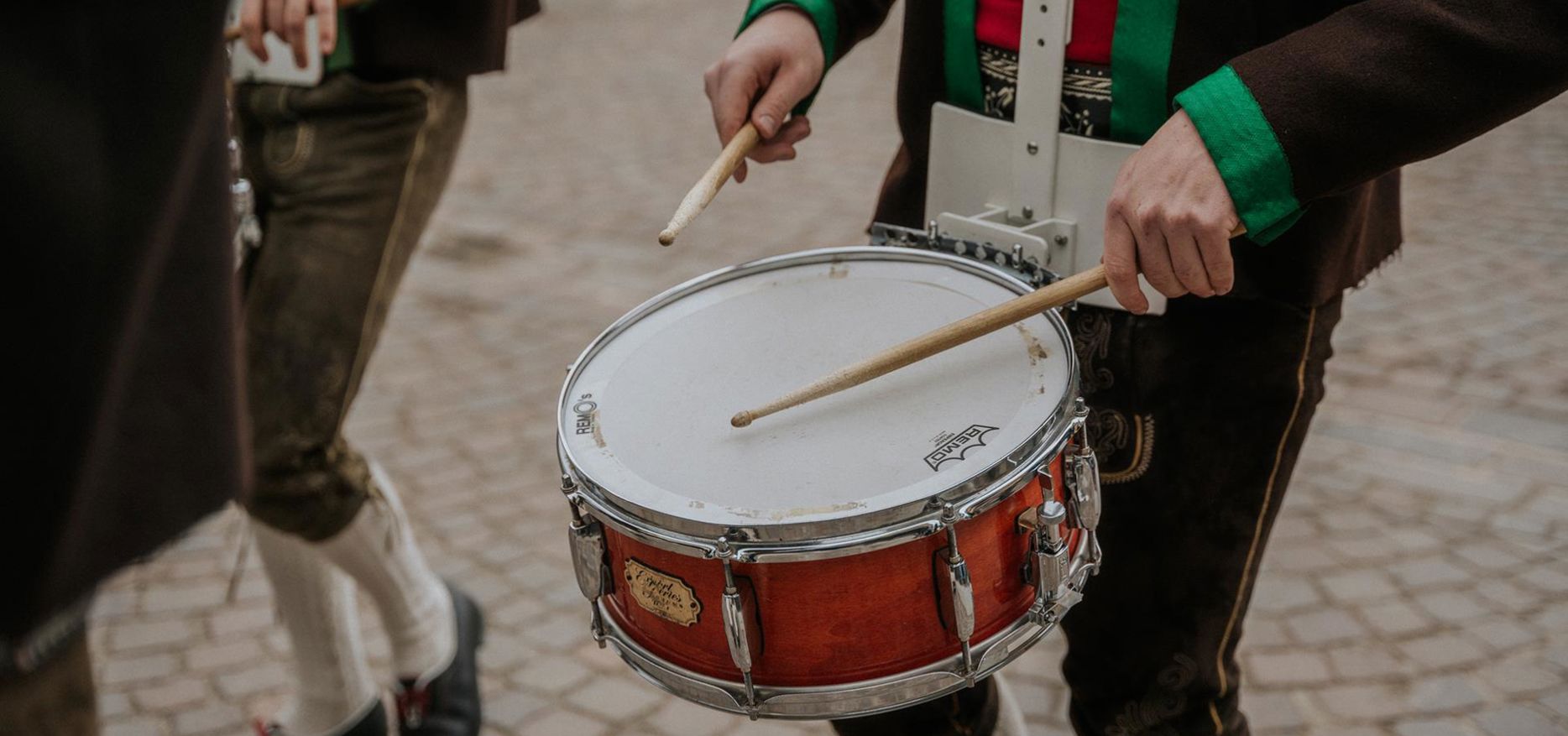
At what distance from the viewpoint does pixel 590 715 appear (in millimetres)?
2896

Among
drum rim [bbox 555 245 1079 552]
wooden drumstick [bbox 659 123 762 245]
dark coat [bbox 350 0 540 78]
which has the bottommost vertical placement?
drum rim [bbox 555 245 1079 552]

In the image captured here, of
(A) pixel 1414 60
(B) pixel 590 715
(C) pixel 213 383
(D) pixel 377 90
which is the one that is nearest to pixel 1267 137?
(A) pixel 1414 60

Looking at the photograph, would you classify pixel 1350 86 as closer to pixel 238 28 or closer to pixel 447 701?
pixel 238 28

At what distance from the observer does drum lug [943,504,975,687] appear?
1.38 meters

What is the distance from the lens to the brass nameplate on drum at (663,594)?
1.46m

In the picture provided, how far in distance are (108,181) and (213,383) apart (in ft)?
0.66

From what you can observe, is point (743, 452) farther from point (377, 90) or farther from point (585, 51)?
point (585, 51)

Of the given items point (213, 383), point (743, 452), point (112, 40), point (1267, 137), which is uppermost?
point (112, 40)

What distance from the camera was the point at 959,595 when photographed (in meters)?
1.42

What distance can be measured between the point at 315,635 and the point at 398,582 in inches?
7.3

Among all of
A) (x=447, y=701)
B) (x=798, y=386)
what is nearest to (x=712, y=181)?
(x=798, y=386)

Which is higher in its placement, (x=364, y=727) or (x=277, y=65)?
(x=277, y=65)

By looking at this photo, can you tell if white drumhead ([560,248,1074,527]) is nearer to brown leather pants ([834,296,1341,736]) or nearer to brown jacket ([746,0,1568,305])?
brown leather pants ([834,296,1341,736])

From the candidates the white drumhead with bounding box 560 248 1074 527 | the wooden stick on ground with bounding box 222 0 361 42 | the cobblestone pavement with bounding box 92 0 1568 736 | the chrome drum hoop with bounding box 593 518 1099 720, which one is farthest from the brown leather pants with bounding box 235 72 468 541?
the chrome drum hoop with bounding box 593 518 1099 720
